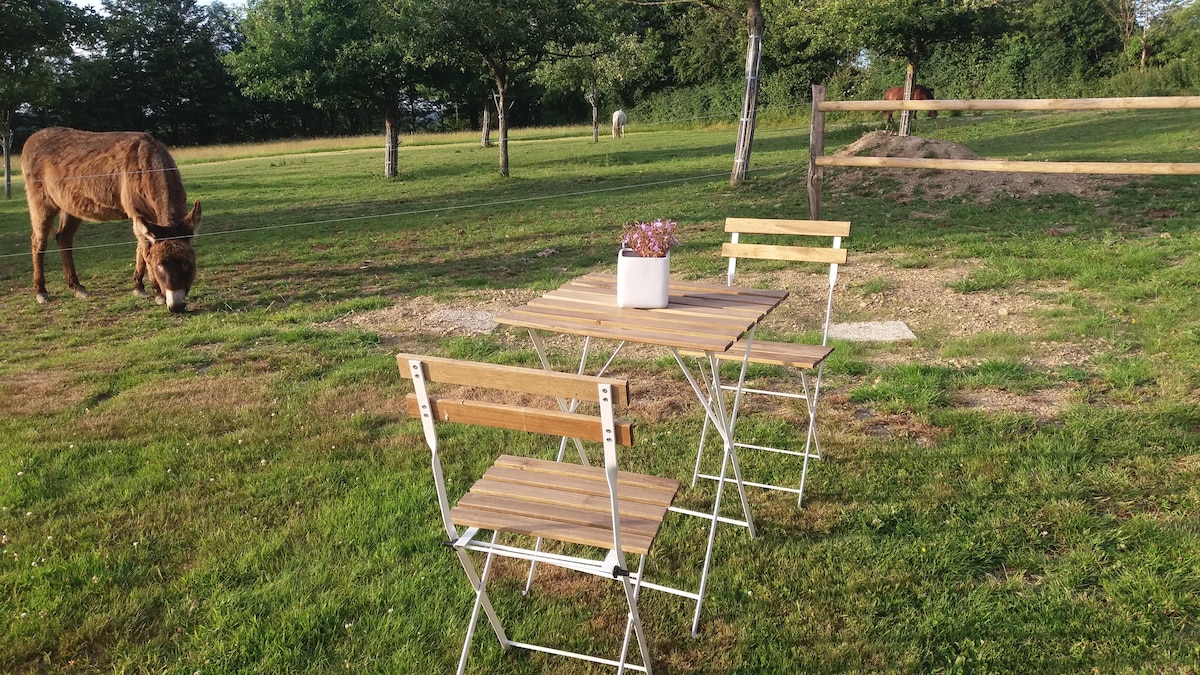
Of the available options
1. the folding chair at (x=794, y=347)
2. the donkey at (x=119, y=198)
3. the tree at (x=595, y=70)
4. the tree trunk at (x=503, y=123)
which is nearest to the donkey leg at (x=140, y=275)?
the donkey at (x=119, y=198)

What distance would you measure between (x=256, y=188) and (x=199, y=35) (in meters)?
23.3

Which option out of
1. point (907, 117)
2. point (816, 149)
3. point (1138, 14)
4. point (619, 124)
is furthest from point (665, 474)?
point (1138, 14)

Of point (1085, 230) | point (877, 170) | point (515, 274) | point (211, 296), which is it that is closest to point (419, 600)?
point (515, 274)

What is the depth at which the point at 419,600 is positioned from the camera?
2.83 m

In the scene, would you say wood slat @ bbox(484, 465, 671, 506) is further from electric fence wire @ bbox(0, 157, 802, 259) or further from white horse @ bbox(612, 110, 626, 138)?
white horse @ bbox(612, 110, 626, 138)

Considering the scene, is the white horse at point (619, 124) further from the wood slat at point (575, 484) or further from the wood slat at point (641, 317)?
the wood slat at point (575, 484)

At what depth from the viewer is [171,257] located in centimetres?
714

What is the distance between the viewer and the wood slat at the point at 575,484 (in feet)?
8.28

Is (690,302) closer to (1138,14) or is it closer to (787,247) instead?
(787,247)

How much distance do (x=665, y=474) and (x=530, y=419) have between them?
1.90 metres

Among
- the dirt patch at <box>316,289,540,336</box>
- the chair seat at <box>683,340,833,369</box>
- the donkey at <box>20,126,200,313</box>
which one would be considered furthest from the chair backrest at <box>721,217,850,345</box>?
the donkey at <box>20,126,200,313</box>

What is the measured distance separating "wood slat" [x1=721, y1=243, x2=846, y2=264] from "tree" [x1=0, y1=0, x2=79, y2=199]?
13.0m

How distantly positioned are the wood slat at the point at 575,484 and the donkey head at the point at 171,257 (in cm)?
583

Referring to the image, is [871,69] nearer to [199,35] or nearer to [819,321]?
[819,321]
